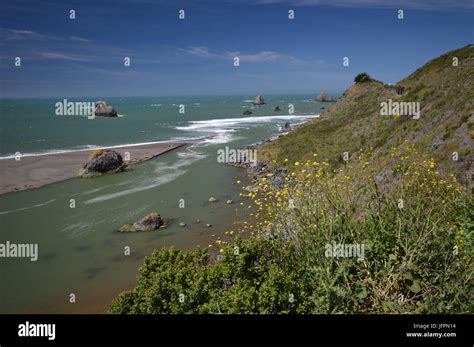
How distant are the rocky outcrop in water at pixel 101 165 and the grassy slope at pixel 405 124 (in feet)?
62.3

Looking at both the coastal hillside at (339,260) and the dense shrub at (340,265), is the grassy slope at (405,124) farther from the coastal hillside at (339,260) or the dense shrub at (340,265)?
the dense shrub at (340,265)

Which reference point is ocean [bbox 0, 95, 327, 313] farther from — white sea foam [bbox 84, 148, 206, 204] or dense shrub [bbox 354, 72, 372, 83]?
dense shrub [bbox 354, 72, 372, 83]

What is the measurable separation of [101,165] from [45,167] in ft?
27.9

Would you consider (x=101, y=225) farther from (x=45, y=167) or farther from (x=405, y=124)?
(x=405, y=124)

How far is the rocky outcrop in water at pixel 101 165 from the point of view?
40534 mm

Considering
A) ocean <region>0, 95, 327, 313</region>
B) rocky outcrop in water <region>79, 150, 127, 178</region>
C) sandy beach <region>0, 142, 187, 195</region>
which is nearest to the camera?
ocean <region>0, 95, 327, 313</region>

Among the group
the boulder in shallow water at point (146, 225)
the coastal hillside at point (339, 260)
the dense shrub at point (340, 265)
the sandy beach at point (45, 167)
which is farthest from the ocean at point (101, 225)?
the dense shrub at point (340, 265)

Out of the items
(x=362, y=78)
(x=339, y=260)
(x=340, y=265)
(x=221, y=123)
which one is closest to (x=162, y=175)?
(x=339, y=260)

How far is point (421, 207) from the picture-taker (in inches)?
289

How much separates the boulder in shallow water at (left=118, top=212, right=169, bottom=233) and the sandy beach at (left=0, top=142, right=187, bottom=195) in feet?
59.4

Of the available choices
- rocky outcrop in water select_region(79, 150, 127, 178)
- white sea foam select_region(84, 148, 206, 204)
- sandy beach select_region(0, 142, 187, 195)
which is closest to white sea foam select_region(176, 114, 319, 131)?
sandy beach select_region(0, 142, 187, 195)

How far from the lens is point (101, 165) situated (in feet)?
135

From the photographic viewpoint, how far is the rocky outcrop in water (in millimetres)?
40534
